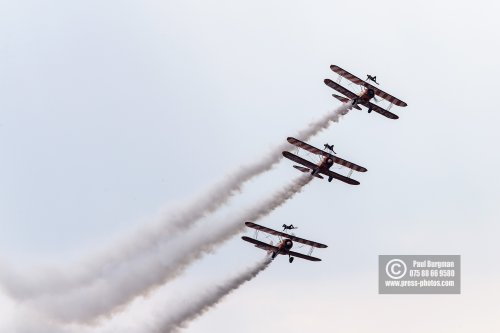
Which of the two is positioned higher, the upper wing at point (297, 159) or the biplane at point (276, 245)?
the upper wing at point (297, 159)

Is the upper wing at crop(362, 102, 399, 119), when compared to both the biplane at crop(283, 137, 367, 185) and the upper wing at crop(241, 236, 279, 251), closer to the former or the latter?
the biplane at crop(283, 137, 367, 185)

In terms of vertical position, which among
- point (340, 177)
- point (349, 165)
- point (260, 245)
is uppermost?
point (349, 165)

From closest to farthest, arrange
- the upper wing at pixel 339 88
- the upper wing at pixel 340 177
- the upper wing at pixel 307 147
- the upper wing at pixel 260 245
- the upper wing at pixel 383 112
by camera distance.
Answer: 1. the upper wing at pixel 260 245
2. the upper wing at pixel 339 88
3. the upper wing at pixel 307 147
4. the upper wing at pixel 340 177
5. the upper wing at pixel 383 112

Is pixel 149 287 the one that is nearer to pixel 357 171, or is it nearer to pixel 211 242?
pixel 211 242

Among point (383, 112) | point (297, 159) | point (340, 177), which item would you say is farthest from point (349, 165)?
point (297, 159)

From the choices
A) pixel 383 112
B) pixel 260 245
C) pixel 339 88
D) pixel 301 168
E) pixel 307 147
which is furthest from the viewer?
pixel 383 112

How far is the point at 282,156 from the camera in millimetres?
134125

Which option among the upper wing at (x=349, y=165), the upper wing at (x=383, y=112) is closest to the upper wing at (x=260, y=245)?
the upper wing at (x=349, y=165)

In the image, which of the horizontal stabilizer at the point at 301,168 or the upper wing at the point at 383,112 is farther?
the upper wing at the point at 383,112

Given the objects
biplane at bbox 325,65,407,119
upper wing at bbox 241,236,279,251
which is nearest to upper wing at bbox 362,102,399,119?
biplane at bbox 325,65,407,119

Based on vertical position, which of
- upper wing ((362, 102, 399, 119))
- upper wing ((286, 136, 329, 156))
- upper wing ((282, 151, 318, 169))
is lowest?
upper wing ((282, 151, 318, 169))

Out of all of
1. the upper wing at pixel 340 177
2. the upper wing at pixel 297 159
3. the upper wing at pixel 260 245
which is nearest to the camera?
the upper wing at pixel 297 159

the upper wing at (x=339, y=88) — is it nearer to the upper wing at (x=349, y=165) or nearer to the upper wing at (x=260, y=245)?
the upper wing at (x=349, y=165)

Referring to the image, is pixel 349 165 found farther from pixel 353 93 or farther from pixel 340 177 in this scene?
pixel 353 93
